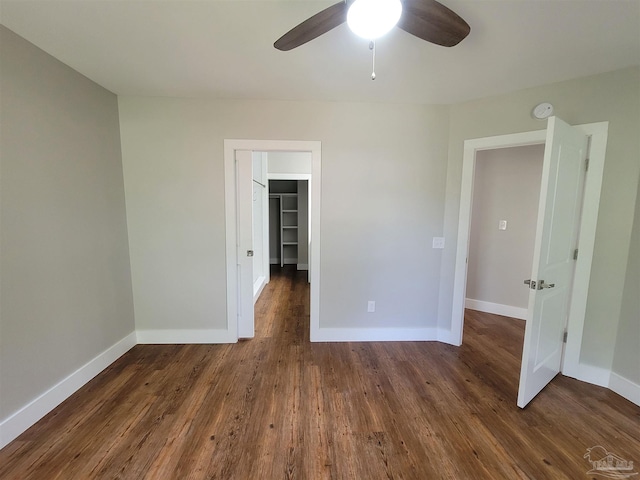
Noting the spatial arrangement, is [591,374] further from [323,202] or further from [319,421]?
[323,202]

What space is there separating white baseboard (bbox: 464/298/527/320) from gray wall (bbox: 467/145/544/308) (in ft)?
0.16

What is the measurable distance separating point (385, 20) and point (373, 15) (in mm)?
52

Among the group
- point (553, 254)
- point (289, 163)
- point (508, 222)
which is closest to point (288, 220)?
point (289, 163)

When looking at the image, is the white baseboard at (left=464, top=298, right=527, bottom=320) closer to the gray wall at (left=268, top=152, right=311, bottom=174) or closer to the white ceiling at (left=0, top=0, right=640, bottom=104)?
the white ceiling at (left=0, top=0, right=640, bottom=104)

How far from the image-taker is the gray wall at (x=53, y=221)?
1.54 meters

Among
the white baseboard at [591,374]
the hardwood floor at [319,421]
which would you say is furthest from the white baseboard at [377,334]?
the white baseboard at [591,374]

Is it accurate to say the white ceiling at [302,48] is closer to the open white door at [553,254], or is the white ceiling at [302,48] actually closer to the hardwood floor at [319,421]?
the open white door at [553,254]

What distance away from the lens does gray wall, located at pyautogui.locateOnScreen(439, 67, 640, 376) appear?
1.88 metres

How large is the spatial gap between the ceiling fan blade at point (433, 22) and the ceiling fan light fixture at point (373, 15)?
10cm

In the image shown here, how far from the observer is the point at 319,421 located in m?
1.72

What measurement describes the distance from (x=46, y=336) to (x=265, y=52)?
2.40 m

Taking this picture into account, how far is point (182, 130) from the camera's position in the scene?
246 centimetres

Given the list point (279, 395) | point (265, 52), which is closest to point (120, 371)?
point (279, 395)

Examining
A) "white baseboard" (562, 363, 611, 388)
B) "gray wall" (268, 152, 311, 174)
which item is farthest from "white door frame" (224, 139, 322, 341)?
"white baseboard" (562, 363, 611, 388)
